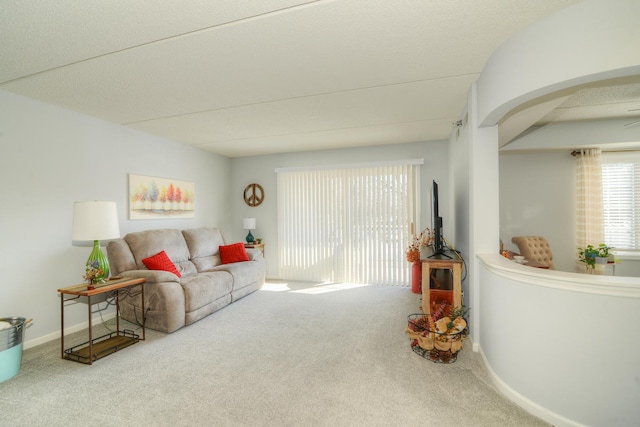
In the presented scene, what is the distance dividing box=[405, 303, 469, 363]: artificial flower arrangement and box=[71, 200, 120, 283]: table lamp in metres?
3.11

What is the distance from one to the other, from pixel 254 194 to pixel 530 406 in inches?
206

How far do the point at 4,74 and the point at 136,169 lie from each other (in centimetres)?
178

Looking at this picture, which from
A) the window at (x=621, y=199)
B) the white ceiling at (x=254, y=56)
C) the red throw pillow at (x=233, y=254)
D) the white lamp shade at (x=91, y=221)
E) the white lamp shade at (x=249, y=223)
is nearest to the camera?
the white ceiling at (x=254, y=56)

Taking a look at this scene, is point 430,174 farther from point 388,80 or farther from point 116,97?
point 116,97

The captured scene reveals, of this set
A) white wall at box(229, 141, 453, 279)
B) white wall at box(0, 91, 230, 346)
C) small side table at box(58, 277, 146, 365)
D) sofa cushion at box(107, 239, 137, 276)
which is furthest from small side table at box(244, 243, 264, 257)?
small side table at box(58, 277, 146, 365)

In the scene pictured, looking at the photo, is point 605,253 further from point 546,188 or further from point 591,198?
point 546,188

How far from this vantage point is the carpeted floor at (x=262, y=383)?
186cm

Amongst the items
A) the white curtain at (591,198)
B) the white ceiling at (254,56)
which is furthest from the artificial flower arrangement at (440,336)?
the white curtain at (591,198)

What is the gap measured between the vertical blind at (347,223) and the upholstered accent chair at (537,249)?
1.67m

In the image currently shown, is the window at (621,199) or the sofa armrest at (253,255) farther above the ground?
the window at (621,199)

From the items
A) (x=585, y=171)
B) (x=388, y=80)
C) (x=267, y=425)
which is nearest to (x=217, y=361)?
(x=267, y=425)

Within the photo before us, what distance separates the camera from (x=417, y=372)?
2.36m

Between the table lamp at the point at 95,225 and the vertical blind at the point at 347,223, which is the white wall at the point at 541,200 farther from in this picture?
the table lamp at the point at 95,225

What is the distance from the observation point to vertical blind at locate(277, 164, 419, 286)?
5070 mm
